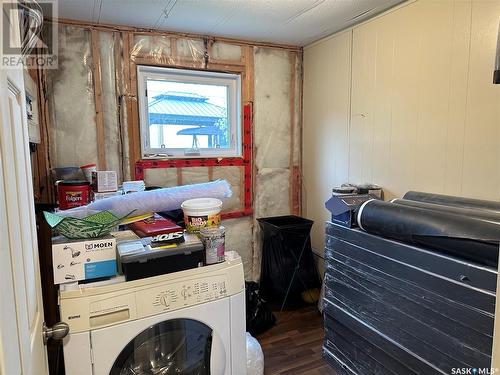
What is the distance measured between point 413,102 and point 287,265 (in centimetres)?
162

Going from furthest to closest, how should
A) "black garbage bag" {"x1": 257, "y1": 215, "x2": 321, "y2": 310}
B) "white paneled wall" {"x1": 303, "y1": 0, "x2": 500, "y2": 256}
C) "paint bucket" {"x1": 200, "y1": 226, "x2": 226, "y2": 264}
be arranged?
"black garbage bag" {"x1": 257, "y1": 215, "x2": 321, "y2": 310} < "white paneled wall" {"x1": 303, "y1": 0, "x2": 500, "y2": 256} < "paint bucket" {"x1": 200, "y1": 226, "x2": 226, "y2": 264}

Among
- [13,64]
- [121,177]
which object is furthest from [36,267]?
[121,177]

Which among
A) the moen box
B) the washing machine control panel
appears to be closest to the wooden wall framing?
the moen box

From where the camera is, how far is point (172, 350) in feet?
4.36

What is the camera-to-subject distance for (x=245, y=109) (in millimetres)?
2971

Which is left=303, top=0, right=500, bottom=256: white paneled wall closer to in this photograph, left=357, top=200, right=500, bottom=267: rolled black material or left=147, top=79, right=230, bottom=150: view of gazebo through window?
left=357, top=200, right=500, bottom=267: rolled black material

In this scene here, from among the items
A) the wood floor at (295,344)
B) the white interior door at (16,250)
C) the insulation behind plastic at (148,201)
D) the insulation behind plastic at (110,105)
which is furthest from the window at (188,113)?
the white interior door at (16,250)

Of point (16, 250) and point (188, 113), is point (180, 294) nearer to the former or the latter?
point (16, 250)

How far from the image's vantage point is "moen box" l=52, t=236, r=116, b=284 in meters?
1.14

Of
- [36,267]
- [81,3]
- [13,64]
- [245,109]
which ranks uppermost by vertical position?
[81,3]

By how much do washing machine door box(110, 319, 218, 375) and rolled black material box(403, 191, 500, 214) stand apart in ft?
4.51

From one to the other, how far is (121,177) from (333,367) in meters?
2.06

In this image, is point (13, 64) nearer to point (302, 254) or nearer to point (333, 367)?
point (333, 367)

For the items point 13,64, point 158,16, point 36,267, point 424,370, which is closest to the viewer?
point 13,64
